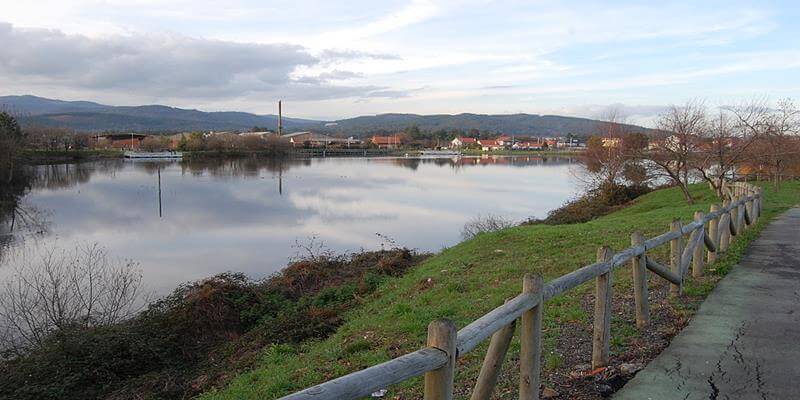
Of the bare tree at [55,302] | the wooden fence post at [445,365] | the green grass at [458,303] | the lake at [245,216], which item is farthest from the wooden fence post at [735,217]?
the bare tree at [55,302]

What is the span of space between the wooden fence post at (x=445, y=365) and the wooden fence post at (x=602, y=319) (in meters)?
3.14

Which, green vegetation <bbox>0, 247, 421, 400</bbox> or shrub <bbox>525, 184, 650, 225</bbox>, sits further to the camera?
shrub <bbox>525, 184, 650, 225</bbox>

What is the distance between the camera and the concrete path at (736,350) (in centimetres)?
513

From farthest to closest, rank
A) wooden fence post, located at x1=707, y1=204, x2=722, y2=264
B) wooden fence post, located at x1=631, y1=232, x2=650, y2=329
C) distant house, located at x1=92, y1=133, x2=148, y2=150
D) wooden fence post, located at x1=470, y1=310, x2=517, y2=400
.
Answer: distant house, located at x1=92, y1=133, x2=148, y2=150 → wooden fence post, located at x1=707, y1=204, x2=722, y2=264 → wooden fence post, located at x1=631, y1=232, x2=650, y2=329 → wooden fence post, located at x1=470, y1=310, x2=517, y2=400

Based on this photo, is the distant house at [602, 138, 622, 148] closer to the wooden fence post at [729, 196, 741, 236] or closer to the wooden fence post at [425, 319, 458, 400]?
the wooden fence post at [729, 196, 741, 236]

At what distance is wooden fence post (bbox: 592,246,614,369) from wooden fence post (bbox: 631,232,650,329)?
1.20 m

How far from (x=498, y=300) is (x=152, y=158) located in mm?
127539

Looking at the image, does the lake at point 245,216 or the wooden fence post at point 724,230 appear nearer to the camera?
the wooden fence post at point 724,230

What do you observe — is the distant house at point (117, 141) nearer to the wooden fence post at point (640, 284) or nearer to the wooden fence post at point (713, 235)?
the wooden fence post at point (713, 235)

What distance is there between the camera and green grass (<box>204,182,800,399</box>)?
782cm

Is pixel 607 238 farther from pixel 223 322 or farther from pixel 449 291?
pixel 223 322

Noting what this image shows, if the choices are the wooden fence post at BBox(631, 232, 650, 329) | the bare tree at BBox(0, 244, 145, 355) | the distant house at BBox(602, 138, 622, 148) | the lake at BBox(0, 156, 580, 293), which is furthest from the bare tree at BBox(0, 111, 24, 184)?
the wooden fence post at BBox(631, 232, 650, 329)

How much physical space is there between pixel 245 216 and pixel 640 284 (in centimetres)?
3017

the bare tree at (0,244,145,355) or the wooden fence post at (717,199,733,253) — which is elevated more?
the wooden fence post at (717,199,733,253)
